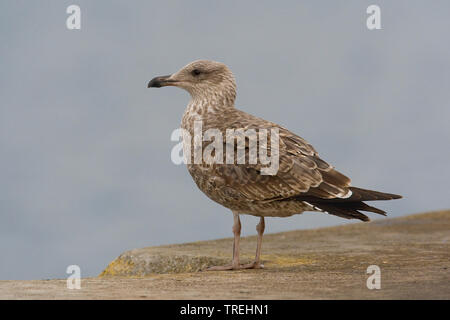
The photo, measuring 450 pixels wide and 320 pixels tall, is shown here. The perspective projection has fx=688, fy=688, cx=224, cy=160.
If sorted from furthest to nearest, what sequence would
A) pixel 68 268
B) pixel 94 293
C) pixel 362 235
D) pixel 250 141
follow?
1. pixel 362 235
2. pixel 250 141
3. pixel 68 268
4. pixel 94 293

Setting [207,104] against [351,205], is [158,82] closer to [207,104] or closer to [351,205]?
[207,104]

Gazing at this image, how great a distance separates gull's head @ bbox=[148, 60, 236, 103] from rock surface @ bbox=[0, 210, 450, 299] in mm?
2317

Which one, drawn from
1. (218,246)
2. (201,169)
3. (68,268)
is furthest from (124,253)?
(68,268)

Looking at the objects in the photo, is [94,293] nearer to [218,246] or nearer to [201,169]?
[201,169]

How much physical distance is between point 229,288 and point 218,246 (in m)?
4.74

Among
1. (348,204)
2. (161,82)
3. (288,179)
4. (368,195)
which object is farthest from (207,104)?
(368,195)

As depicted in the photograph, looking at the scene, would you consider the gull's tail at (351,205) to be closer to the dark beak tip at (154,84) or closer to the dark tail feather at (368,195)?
the dark tail feather at (368,195)

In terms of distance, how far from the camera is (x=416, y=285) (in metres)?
6.69

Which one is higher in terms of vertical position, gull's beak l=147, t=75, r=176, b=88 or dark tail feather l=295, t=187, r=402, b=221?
gull's beak l=147, t=75, r=176, b=88

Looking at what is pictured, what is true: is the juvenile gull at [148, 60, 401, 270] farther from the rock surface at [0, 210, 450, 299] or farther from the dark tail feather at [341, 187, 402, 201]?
the rock surface at [0, 210, 450, 299]

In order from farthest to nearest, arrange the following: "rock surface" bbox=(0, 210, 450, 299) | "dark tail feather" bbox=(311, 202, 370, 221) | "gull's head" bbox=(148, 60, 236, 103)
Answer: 1. "gull's head" bbox=(148, 60, 236, 103)
2. "dark tail feather" bbox=(311, 202, 370, 221)
3. "rock surface" bbox=(0, 210, 450, 299)

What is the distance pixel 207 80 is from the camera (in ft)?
30.0

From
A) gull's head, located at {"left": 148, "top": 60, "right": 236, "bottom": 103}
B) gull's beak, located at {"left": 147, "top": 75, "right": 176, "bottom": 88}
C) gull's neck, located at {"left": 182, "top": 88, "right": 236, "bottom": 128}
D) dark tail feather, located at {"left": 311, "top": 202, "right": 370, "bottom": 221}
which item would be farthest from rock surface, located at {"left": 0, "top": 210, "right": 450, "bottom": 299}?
gull's beak, located at {"left": 147, "top": 75, "right": 176, "bottom": 88}

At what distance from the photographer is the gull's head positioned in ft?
29.9
